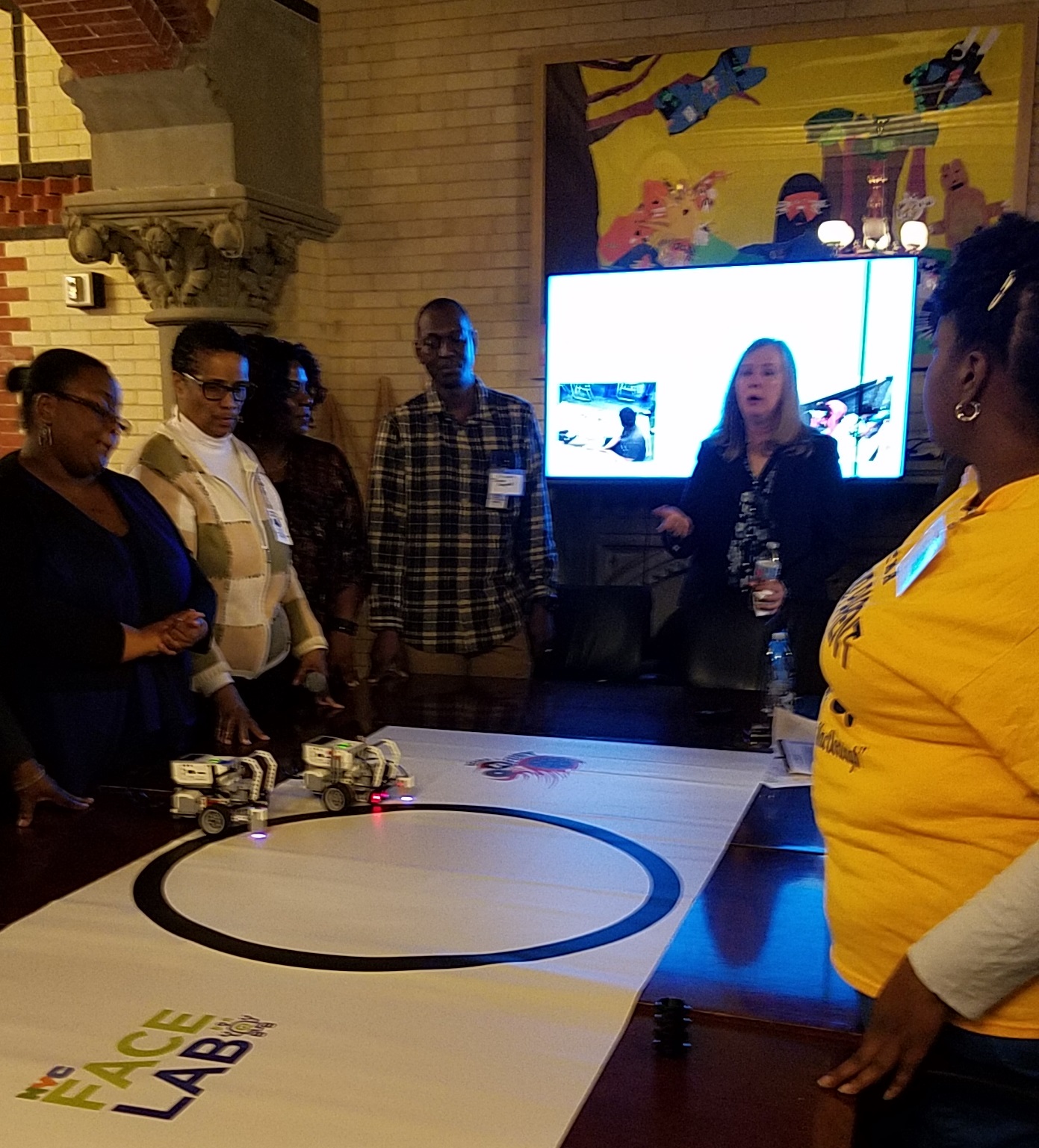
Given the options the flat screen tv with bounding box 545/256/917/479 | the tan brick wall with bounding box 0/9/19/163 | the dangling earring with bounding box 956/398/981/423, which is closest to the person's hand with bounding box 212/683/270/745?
the dangling earring with bounding box 956/398/981/423

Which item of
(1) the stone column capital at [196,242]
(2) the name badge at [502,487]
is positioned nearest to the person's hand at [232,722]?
(2) the name badge at [502,487]

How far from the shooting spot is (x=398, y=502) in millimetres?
3352

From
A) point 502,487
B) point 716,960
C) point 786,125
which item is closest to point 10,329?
point 502,487

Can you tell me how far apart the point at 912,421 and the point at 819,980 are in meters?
3.44

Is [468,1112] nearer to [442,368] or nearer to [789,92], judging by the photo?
[442,368]

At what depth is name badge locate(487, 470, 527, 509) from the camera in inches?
132

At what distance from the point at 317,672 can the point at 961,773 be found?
174cm

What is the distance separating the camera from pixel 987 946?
3.13 ft

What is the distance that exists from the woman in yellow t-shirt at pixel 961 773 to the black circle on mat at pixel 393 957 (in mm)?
337

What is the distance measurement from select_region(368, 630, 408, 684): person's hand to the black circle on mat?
121 centimetres

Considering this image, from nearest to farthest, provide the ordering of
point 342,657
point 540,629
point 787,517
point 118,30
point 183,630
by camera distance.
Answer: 1. point 183,630
2. point 342,657
3. point 787,517
4. point 540,629
5. point 118,30

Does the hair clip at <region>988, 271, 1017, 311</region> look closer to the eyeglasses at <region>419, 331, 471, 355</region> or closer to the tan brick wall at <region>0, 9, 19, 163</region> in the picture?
the eyeglasses at <region>419, 331, 471, 355</region>

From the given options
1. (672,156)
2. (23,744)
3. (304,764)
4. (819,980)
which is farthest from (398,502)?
(819,980)

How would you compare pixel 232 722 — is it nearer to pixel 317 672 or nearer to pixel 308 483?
pixel 317 672
